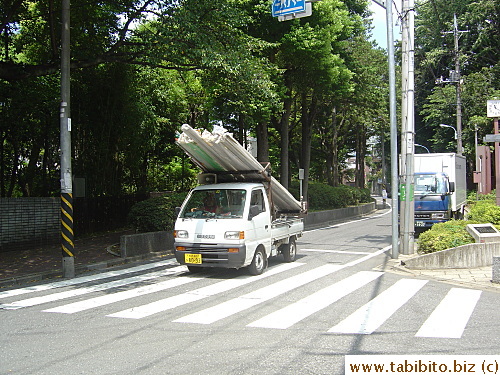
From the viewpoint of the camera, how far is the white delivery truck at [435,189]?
18.0 meters

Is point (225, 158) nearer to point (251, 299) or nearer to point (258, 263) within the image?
point (258, 263)

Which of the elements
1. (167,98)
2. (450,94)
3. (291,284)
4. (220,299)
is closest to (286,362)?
(220,299)

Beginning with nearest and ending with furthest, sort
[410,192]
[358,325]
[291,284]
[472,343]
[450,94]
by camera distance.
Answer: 1. [472,343]
2. [358,325]
3. [291,284]
4. [410,192]
5. [450,94]

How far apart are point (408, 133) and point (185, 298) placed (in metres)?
8.04

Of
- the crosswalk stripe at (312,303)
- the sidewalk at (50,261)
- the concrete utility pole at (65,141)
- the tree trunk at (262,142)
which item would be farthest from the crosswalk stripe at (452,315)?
the tree trunk at (262,142)

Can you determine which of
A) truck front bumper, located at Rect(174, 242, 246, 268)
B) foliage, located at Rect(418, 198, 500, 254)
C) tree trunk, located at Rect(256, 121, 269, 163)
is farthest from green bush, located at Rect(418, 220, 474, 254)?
tree trunk, located at Rect(256, 121, 269, 163)

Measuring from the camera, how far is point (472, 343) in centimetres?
555

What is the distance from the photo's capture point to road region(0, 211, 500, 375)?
5.07 meters

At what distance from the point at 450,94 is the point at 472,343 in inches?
1566

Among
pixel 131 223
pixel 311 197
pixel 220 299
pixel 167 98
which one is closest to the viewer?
pixel 220 299

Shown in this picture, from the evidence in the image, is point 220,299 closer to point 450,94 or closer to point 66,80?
point 66,80

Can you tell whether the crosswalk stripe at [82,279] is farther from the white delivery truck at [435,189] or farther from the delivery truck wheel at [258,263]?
the white delivery truck at [435,189]

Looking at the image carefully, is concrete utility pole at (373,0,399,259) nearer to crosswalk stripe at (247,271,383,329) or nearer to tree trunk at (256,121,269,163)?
crosswalk stripe at (247,271,383,329)

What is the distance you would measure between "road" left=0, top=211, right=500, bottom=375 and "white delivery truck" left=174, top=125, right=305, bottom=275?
0.55 m
